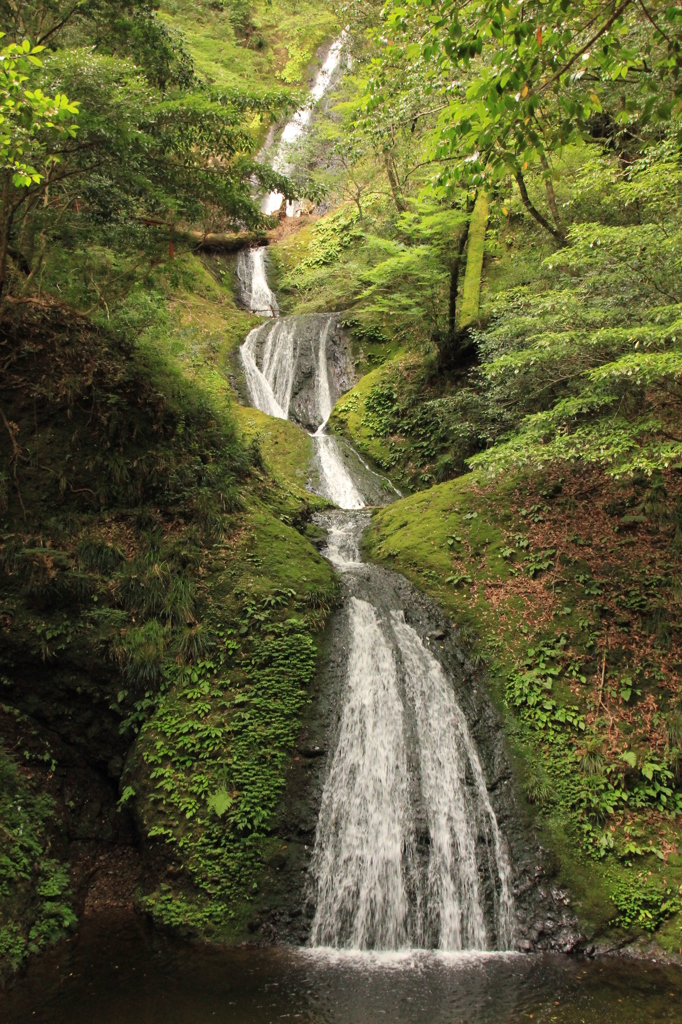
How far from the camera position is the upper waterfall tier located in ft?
52.5

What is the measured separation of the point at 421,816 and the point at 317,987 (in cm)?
189

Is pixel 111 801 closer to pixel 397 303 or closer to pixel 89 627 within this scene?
pixel 89 627

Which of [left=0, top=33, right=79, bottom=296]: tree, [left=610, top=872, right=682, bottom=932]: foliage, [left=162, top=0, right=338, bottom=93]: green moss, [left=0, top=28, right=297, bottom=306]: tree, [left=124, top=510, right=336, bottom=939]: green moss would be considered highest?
[left=162, top=0, right=338, bottom=93]: green moss

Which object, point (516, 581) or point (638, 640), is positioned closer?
point (638, 640)

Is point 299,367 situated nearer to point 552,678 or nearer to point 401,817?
point 552,678

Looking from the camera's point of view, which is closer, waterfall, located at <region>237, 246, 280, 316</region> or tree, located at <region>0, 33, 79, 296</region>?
tree, located at <region>0, 33, 79, 296</region>

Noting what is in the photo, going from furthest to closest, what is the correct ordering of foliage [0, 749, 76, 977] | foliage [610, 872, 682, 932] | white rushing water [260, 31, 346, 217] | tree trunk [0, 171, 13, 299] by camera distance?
white rushing water [260, 31, 346, 217], tree trunk [0, 171, 13, 299], foliage [610, 872, 682, 932], foliage [0, 749, 76, 977]

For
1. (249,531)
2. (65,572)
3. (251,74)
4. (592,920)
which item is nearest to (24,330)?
(65,572)

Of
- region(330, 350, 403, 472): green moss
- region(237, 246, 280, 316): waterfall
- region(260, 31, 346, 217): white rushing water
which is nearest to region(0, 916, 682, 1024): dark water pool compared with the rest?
region(330, 350, 403, 472): green moss

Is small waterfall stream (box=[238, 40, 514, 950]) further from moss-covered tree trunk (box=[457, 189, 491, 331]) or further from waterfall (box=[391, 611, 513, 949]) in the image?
moss-covered tree trunk (box=[457, 189, 491, 331])

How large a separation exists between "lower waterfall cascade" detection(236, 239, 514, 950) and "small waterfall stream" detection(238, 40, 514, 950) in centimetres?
1

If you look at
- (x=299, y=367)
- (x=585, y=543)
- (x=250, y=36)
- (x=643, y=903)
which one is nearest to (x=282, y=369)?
(x=299, y=367)

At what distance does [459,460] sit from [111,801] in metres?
8.41

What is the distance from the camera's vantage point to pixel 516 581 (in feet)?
27.6
